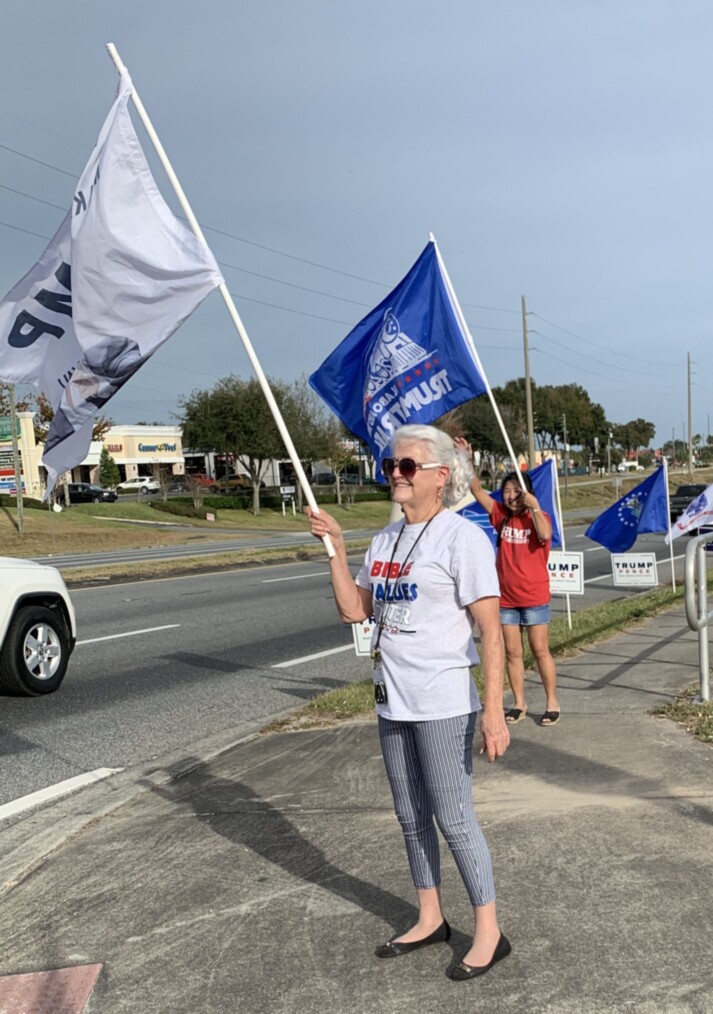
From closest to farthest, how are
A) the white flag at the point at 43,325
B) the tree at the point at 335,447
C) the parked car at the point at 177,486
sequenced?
the white flag at the point at 43,325, the tree at the point at 335,447, the parked car at the point at 177,486

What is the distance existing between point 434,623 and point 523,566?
354cm

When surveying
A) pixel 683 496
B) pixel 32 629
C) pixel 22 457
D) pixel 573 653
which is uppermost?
pixel 22 457

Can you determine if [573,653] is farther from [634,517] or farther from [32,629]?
[634,517]

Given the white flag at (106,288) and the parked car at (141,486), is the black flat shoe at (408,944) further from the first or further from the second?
the parked car at (141,486)

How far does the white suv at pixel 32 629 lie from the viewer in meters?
8.43

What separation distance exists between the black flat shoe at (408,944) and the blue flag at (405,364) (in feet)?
15.2

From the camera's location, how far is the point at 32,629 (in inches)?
341

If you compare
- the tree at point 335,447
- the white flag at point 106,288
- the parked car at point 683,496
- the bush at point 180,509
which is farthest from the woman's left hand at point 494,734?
the tree at point 335,447

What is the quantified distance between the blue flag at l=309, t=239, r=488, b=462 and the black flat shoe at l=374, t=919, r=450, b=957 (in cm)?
464

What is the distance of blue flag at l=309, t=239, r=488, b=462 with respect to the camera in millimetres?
7848

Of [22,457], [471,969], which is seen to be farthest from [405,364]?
[22,457]

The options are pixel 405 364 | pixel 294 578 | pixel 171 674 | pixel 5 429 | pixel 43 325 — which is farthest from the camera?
pixel 5 429

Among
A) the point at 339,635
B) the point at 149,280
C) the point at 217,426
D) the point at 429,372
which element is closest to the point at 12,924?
the point at 149,280

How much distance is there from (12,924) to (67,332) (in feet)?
10.2
